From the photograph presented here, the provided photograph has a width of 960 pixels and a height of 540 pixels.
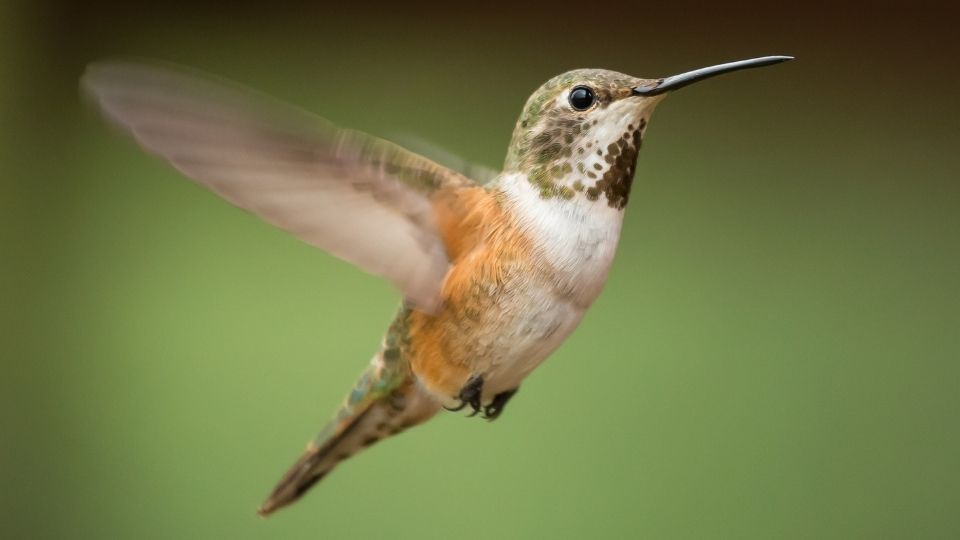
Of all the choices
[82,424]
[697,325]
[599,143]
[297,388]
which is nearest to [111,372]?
[82,424]

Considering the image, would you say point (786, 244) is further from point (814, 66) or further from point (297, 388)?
point (297, 388)

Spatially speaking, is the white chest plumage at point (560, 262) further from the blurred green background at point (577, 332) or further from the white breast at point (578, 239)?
the blurred green background at point (577, 332)

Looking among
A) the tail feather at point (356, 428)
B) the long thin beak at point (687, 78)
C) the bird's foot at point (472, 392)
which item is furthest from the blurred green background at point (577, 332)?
the long thin beak at point (687, 78)

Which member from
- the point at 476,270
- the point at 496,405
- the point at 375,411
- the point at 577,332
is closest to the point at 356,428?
the point at 375,411

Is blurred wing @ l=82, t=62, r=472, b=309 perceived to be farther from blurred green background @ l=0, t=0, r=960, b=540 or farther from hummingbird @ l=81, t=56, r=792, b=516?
blurred green background @ l=0, t=0, r=960, b=540

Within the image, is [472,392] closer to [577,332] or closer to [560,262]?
[560,262]

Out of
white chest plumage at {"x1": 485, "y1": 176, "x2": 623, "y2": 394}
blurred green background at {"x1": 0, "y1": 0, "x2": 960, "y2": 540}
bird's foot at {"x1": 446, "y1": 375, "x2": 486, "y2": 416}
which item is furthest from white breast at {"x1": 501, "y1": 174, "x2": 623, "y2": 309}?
blurred green background at {"x1": 0, "y1": 0, "x2": 960, "y2": 540}
